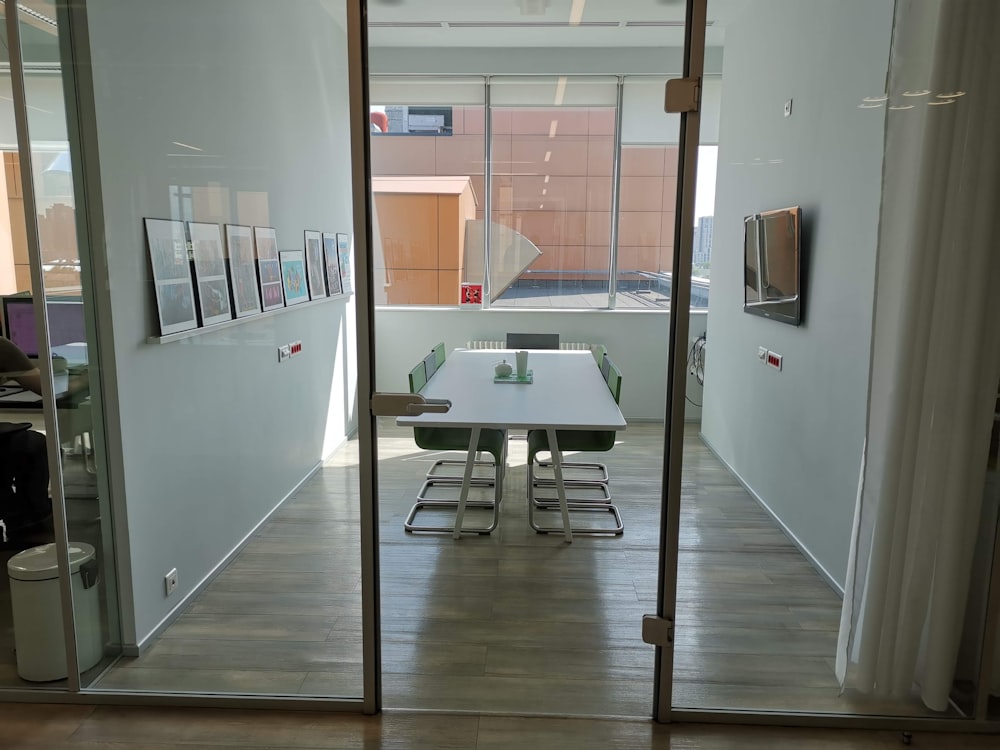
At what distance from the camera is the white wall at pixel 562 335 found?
7.50 ft

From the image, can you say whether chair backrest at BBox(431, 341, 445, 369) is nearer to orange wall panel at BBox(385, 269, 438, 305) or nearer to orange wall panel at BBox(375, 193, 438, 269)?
orange wall panel at BBox(385, 269, 438, 305)

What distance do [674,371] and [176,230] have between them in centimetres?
192

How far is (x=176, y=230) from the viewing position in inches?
105

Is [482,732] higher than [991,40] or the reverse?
the reverse

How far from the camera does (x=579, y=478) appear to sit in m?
4.13

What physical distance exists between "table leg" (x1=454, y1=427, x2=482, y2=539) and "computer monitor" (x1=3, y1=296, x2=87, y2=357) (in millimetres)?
1812

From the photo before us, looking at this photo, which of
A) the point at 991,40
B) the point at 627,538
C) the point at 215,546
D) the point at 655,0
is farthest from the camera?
the point at 627,538

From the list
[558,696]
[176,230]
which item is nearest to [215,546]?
[176,230]

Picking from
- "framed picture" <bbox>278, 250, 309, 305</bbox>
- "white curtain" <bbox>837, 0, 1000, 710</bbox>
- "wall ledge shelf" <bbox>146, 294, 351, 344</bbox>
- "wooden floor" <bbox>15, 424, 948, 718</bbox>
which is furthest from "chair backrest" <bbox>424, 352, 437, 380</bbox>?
"white curtain" <bbox>837, 0, 1000, 710</bbox>

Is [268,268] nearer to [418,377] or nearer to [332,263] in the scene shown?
[332,263]

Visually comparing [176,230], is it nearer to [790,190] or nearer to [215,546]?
[215,546]

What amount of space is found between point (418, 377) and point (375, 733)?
1174 mm

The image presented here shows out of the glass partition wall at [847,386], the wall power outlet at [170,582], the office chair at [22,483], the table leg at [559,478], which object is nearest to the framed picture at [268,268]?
the office chair at [22,483]

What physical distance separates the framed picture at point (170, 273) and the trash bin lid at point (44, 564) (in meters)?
0.81
